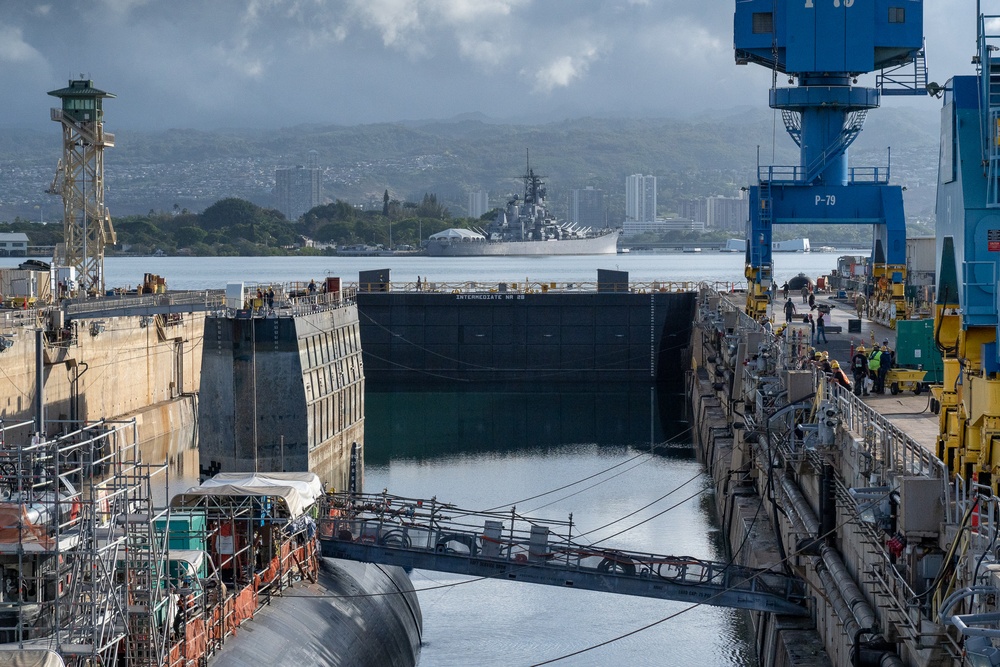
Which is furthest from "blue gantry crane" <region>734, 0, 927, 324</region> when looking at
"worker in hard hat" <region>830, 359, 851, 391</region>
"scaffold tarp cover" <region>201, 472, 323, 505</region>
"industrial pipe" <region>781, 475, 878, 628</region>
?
"scaffold tarp cover" <region>201, 472, 323, 505</region>

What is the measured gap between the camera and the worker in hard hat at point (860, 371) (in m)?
35.0

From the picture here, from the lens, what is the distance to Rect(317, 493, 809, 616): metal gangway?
1009 inches

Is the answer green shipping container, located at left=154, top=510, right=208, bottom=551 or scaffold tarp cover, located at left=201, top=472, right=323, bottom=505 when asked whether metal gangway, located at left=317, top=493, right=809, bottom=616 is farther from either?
green shipping container, located at left=154, top=510, right=208, bottom=551

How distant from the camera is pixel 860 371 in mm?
36000

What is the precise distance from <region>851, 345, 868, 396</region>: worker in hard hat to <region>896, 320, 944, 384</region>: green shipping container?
1108 mm

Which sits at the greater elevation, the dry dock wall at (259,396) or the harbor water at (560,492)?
the dry dock wall at (259,396)

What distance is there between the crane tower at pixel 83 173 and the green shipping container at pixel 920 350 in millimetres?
50286

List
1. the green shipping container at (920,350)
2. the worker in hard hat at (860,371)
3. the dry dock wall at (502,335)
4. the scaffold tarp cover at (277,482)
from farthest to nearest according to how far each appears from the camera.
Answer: the dry dock wall at (502,335), the worker in hard hat at (860,371), the green shipping container at (920,350), the scaffold tarp cover at (277,482)

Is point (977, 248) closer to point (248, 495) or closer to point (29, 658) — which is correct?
point (29, 658)

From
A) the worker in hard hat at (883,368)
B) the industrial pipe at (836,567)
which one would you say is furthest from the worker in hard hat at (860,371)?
the industrial pipe at (836,567)

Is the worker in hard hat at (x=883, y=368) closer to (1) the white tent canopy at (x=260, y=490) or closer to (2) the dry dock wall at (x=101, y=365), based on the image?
(1) the white tent canopy at (x=260, y=490)

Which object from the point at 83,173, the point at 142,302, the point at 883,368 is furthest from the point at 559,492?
the point at 83,173

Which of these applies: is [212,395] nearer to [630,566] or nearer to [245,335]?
[245,335]

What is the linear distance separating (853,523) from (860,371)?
13.6 metres
